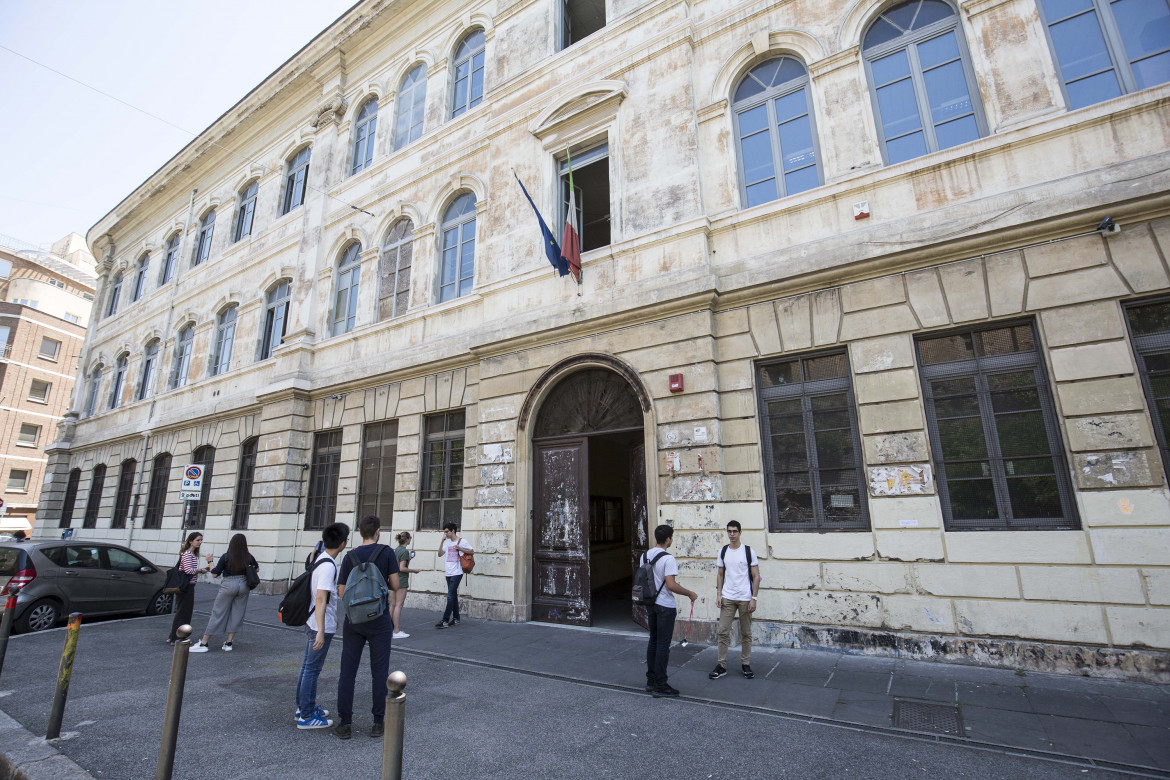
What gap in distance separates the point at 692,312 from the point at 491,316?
423 cm

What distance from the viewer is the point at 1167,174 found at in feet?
18.7

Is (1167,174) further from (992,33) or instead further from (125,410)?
(125,410)

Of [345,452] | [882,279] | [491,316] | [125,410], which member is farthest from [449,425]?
[125,410]

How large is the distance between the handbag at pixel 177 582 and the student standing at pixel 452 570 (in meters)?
3.70

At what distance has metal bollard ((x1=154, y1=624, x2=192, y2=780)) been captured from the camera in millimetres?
3227

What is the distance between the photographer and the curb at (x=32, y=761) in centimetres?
371

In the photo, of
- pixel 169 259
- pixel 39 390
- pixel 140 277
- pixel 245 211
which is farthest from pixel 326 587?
pixel 39 390

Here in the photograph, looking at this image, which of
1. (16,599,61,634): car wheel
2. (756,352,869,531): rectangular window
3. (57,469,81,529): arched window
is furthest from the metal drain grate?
(57,469,81,529): arched window

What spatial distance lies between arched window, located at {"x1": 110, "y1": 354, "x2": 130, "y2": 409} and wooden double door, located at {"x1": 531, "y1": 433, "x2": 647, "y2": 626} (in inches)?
867

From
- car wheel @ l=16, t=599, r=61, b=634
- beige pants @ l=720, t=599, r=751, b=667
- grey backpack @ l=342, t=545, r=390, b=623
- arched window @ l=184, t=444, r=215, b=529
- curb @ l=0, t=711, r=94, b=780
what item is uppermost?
arched window @ l=184, t=444, r=215, b=529

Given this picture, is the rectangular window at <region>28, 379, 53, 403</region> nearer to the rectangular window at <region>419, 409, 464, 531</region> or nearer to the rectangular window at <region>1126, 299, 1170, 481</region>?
the rectangular window at <region>419, 409, 464, 531</region>

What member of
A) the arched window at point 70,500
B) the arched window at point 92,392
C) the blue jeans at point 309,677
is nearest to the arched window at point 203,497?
the arched window at point 70,500

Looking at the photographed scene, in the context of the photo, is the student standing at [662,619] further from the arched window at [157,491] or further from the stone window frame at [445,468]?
the arched window at [157,491]

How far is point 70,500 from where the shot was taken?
22203 millimetres
